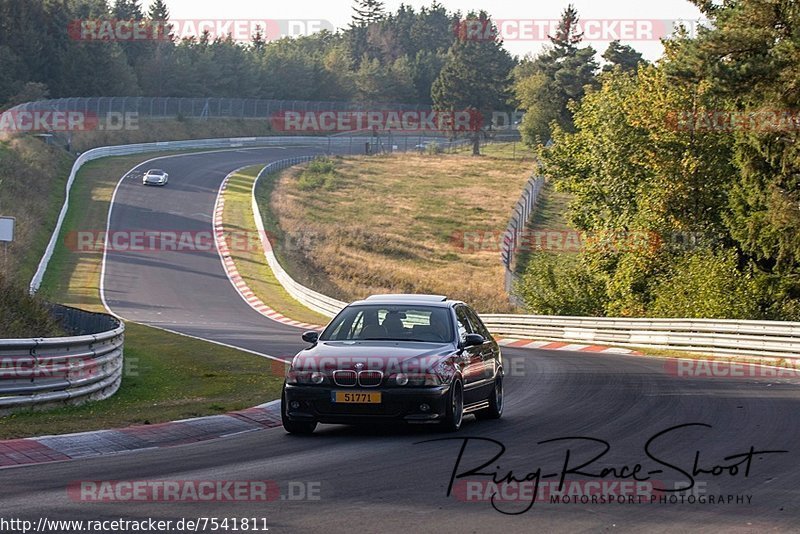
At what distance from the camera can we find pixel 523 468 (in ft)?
31.7

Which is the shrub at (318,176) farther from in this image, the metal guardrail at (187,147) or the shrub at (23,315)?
the shrub at (23,315)

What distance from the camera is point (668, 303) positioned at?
34.0 meters

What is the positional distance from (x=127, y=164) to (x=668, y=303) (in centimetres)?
5151

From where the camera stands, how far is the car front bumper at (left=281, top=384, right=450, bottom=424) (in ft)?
37.4

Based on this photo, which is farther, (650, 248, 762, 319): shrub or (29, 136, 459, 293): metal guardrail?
(29, 136, 459, 293): metal guardrail

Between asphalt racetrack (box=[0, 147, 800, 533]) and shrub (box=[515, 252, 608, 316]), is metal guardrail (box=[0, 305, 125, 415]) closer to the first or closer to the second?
asphalt racetrack (box=[0, 147, 800, 533])

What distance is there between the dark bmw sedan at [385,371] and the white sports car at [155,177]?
59199mm

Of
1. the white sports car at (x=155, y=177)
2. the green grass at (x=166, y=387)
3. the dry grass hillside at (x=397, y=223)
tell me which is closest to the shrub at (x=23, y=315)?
the green grass at (x=166, y=387)

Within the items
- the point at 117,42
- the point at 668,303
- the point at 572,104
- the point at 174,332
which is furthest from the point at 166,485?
the point at 117,42

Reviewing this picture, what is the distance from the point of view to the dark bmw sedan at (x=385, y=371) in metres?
11.4

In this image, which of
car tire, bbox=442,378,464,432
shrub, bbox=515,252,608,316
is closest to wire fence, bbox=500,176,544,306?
shrub, bbox=515,252,608,316

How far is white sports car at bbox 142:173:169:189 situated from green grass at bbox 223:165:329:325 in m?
4.16

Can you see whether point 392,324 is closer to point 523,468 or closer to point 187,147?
point 523,468

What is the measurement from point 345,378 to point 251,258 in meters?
41.6
